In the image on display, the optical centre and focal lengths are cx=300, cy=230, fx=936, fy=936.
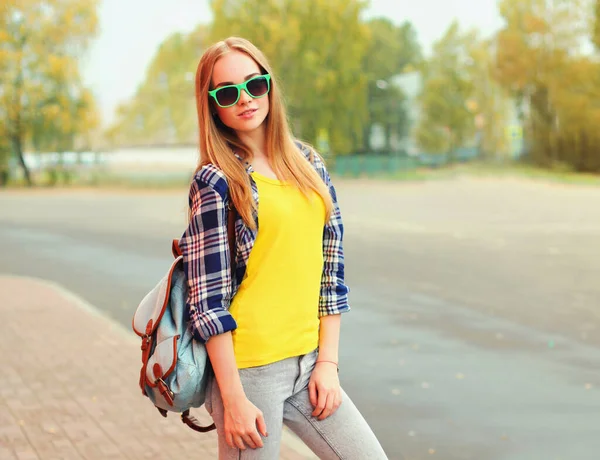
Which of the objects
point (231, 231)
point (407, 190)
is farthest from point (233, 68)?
point (407, 190)

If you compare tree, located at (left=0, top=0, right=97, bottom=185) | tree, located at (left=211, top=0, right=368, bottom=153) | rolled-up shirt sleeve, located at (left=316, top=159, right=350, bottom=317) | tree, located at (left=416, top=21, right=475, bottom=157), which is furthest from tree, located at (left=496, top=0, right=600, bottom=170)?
rolled-up shirt sleeve, located at (left=316, top=159, right=350, bottom=317)

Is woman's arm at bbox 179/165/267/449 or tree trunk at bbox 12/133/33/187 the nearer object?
woman's arm at bbox 179/165/267/449

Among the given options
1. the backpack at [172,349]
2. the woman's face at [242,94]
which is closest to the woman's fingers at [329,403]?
the backpack at [172,349]

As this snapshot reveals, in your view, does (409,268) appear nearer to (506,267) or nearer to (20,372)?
(506,267)

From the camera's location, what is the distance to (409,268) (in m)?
12.8

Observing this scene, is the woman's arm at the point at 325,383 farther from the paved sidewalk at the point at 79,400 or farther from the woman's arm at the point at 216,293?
the paved sidewalk at the point at 79,400

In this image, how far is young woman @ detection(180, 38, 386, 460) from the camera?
2.29 meters

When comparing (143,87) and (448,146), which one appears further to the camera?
(143,87)

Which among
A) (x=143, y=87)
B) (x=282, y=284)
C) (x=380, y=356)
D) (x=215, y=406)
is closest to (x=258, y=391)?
(x=215, y=406)

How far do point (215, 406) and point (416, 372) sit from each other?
4537mm

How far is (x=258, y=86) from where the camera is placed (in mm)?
2439

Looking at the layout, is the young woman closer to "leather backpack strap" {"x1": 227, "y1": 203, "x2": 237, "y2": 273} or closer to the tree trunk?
"leather backpack strap" {"x1": 227, "y1": 203, "x2": 237, "y2": 273}

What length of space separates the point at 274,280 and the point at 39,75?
166 feet

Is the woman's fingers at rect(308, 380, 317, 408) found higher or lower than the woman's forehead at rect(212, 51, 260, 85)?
lower
